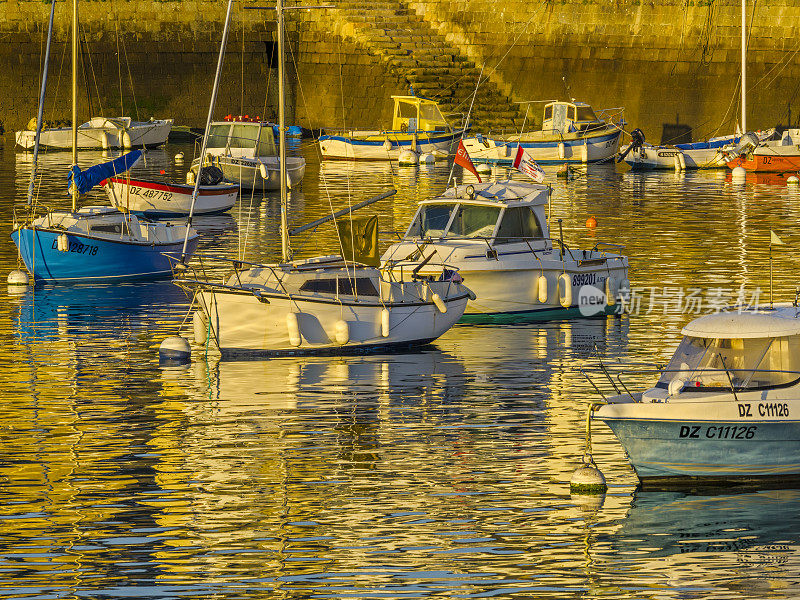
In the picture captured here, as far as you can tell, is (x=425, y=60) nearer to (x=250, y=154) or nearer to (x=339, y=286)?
(x=250, y=154)

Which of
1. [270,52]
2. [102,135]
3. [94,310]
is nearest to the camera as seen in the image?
[94,310]

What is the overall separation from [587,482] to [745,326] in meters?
2.18

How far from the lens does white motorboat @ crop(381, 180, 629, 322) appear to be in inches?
891

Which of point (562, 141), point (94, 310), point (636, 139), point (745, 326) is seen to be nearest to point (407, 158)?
point (562, 141)

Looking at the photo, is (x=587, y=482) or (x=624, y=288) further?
(x=624, y=288)

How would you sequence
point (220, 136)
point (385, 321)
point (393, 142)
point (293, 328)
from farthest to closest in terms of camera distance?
point (393, 142) → point (220, 136) → point (385, 321) → point (293, 328)

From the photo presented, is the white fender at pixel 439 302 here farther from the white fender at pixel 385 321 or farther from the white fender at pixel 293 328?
the white fender at pixel 293 328

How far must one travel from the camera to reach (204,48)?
5978 centimetres

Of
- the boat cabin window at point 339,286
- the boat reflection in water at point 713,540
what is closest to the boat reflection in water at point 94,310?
the boat cabin window at point 339,286

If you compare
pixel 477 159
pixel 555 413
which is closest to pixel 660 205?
pixel 477 159

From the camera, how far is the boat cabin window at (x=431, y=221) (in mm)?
23250

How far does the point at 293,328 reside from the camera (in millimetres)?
19812

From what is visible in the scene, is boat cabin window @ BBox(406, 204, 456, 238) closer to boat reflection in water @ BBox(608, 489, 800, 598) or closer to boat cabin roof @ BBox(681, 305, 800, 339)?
boat cabin roof @ BBox(681, 305, 800, 339)

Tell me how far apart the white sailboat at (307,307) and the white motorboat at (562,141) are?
28.3 metres
